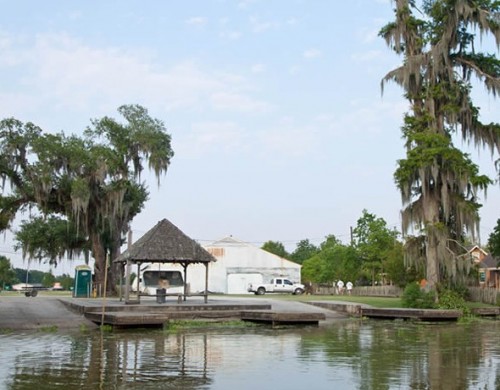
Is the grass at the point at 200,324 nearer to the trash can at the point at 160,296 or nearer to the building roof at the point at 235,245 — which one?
the trash can at the point at 160,296

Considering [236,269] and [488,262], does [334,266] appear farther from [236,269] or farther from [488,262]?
[488,262]

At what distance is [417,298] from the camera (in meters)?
29.3

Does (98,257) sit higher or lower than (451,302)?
higher

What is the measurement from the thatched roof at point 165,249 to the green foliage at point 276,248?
90006 millimetres

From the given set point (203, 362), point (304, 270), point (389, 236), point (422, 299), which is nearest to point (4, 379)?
point (203, 362)

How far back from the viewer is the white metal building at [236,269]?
193ft

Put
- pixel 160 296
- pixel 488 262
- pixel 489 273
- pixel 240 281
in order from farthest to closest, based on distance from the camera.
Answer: pixel 240 281 → pixel 488 262 → pixel 489 273 → pixel 160 296

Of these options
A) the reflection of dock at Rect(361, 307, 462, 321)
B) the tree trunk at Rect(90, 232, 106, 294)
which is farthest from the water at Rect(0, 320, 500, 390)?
the tree trunk at Rect(90, 232, 106, 294)

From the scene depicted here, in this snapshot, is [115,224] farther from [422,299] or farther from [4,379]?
[4,379]

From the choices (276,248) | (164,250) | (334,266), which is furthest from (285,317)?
(276,248)

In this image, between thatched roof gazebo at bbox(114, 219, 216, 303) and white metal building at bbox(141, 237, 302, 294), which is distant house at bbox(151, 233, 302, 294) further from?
thatched roof gazebo at bbox(114, 219, 216, 303)

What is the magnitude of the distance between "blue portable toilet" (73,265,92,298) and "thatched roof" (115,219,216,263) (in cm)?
1021

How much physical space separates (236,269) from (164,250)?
32726mm

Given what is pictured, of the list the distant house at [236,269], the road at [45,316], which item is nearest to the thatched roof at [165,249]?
the road at [45,316]
